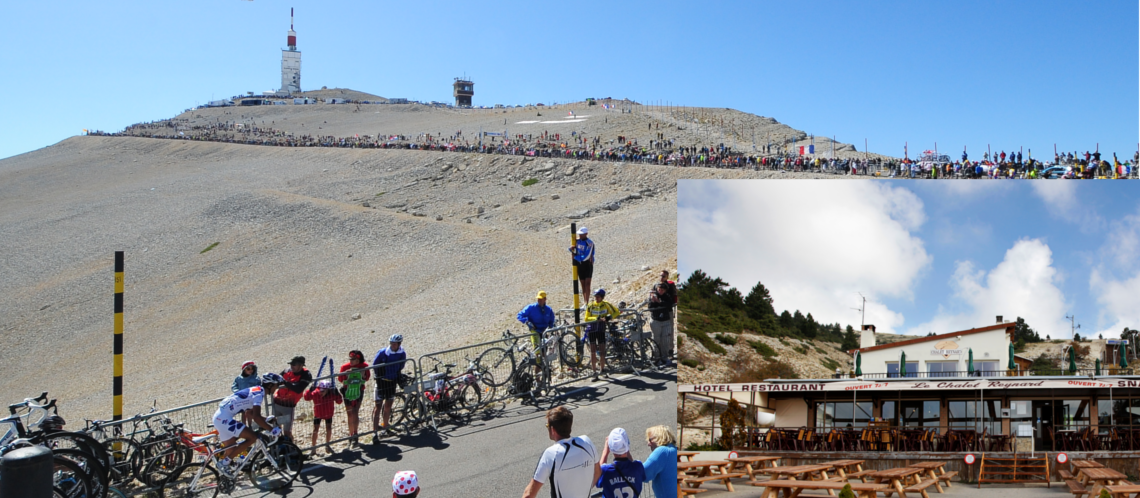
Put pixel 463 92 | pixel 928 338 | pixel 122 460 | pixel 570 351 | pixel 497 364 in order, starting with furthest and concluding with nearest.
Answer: pixel 463 92, pixel 570 351, pixel 497 364, pixel 122 460, pixel 928 338

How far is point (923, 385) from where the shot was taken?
6785 mm

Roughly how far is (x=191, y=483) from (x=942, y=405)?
772cm

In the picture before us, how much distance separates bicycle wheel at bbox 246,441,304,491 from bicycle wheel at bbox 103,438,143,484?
134 cm

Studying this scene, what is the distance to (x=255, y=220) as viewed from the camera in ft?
172

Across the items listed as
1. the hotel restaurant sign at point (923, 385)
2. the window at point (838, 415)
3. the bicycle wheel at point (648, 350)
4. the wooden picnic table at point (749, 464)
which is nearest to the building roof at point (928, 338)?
the hotel restaurant sign at point (923, 385)

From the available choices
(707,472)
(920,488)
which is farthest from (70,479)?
(920,488)

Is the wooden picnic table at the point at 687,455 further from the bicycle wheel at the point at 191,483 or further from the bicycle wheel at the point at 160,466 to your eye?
the bicycle wheel at the point at 160,466

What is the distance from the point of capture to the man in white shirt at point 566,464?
16.8ft

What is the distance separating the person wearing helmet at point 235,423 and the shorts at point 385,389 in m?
1.82

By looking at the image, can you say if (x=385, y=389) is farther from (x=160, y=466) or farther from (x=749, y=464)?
(x=749, y=464)

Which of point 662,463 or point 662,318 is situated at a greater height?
point 662,318

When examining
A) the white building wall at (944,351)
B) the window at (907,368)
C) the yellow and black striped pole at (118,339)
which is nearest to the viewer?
the white building wall at (944,351)

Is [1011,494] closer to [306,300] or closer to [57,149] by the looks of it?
[306,300]

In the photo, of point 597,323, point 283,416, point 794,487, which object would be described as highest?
point 597,323
